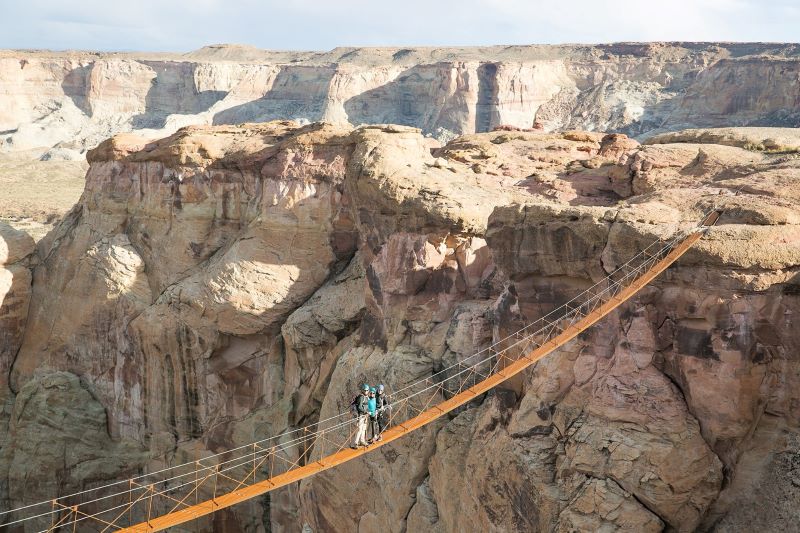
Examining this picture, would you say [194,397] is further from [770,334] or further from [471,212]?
[770,334]

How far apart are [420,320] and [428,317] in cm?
20

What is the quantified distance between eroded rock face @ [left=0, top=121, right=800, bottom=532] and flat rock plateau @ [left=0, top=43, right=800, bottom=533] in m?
0.05

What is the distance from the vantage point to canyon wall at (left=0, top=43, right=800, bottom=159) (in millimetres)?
78938

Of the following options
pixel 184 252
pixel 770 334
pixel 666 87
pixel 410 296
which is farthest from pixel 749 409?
pixel 666 87

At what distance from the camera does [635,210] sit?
1598cm

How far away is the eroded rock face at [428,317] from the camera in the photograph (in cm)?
1373

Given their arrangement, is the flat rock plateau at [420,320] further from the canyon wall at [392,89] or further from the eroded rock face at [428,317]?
the canyon wall at [392,89]

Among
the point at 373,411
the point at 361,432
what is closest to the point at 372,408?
the point at 373,411

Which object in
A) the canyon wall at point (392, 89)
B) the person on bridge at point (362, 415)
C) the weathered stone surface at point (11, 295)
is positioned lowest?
the weathered stone surface at point (11, 295)

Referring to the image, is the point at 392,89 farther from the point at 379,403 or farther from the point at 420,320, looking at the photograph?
the point at 379,403

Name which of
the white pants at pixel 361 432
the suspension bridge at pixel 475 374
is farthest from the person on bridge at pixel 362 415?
the suspension bridge at pixel 475 374

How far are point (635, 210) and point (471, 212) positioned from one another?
4670mm

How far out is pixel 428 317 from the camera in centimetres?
1958

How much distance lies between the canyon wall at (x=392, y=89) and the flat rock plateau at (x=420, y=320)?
51825 mm
